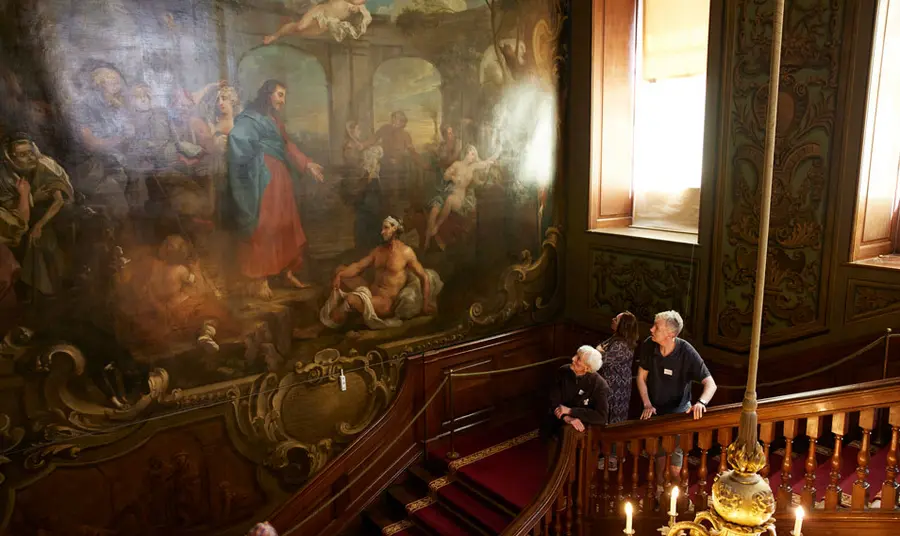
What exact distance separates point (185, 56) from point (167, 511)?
157 inches

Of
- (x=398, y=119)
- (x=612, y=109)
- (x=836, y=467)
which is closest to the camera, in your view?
(x=836, y=467)

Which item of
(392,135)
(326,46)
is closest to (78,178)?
(326,46)

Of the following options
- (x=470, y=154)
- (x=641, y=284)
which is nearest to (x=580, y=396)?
(x=641, y=284)

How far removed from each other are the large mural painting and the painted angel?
0.06 ft

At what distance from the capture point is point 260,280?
19.9 ft

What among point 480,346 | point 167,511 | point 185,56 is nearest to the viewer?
point 185,56

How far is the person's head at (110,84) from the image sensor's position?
5.08 m

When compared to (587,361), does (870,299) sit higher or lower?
higher

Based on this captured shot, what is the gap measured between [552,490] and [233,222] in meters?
3.56

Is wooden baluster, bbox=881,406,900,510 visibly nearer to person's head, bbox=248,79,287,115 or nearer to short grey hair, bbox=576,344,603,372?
short grey hair, bbox=576,344,603,372

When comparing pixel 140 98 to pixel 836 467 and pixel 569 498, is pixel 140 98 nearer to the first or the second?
pixel 569 498

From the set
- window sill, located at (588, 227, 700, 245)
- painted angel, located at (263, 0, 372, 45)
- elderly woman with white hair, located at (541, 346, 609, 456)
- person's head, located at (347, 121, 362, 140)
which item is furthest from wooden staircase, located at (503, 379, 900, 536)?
painted angel, located at (263, 0, 372, 45)

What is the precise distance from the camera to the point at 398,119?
6.68 m

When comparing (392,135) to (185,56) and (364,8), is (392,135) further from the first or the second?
(185,56)
